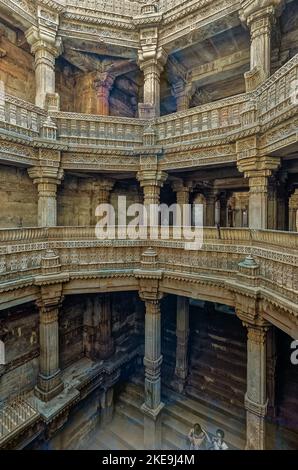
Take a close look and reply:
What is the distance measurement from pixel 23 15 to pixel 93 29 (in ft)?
7.64

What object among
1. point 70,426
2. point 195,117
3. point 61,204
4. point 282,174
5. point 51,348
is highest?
point 195,117

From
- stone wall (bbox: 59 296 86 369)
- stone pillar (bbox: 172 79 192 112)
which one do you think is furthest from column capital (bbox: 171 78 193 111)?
→ stone wall (bbox: 59 296 86 369)

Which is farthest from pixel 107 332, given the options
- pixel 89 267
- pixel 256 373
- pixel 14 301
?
pixel 256 373

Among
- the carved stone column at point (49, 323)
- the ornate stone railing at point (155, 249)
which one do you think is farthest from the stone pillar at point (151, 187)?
the carved stone column at point (49, 323)

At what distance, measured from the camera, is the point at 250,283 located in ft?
18.0

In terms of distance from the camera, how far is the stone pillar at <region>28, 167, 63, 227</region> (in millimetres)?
8062

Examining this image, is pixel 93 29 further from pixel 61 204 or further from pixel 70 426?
pixel 70 426

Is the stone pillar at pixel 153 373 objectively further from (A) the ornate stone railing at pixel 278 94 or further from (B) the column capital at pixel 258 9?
(B) the column capital at pixel 258 9

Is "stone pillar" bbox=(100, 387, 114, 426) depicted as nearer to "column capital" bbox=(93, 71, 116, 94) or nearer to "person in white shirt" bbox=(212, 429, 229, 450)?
"person in white shirt" bbox=(212, 429, 229, 450)

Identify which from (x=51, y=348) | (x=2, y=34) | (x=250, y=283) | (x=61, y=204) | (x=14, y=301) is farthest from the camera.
Answer: (x=61, y=204)

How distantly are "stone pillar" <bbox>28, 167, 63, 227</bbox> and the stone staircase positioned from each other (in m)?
6.95

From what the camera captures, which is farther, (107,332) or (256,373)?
(107,332)

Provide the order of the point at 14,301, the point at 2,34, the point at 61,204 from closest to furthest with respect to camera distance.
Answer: the point at 14,301
the point at 2,34
the point at 61,204

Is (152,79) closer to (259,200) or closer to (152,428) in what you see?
(259,200)
